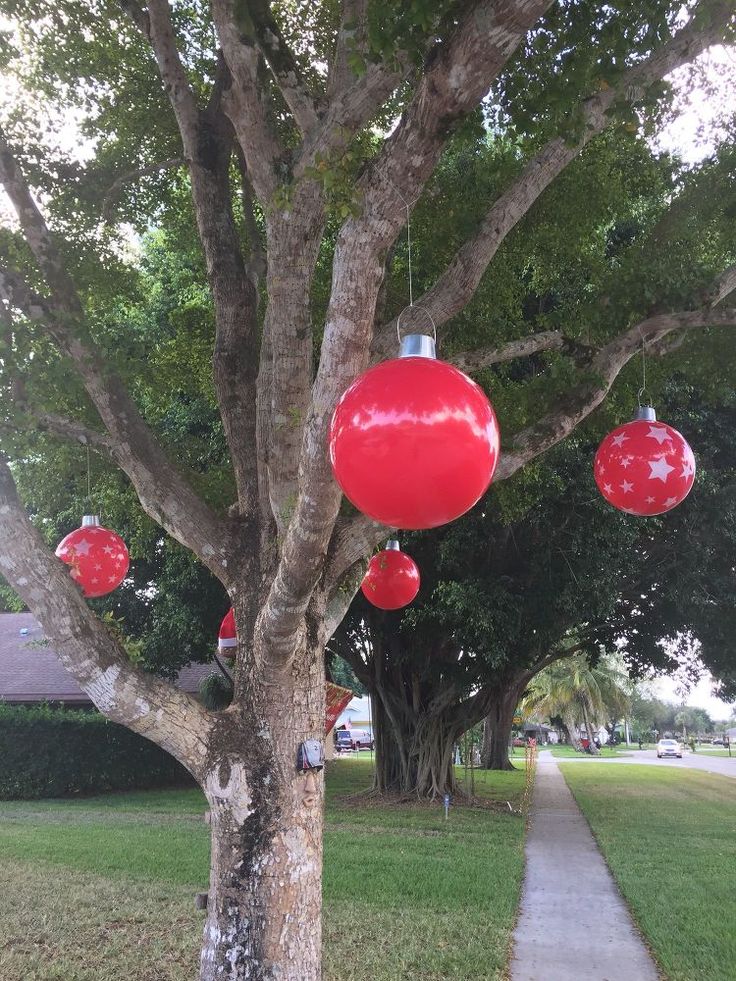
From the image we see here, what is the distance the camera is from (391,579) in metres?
5.22

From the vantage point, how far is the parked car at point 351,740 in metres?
35.7

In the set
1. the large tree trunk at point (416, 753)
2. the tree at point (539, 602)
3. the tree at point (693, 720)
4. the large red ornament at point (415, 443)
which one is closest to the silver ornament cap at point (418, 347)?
the large red ornament at point (415, 443)

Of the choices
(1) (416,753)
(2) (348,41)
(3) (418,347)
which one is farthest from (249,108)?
(1) (416,753)

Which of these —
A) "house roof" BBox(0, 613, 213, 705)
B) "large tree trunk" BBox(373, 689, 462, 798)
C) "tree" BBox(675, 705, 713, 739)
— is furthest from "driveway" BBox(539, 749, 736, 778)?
"tree" BBox(675, 705, 713, 739)

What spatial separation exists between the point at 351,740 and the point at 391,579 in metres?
33.2

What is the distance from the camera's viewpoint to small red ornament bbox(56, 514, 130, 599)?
488 centimetres

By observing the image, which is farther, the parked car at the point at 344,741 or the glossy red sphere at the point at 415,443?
the parked car at the point at 344,741

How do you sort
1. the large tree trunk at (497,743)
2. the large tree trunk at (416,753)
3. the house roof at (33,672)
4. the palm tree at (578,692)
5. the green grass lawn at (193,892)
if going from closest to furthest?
the green grass lawn at (193,892), the large tree trunk at (416,753), the house roof at (33,672), the large tree trunk at (497,743), the palm tree at (578,692)

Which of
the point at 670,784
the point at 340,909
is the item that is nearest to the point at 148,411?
the point at 340,909

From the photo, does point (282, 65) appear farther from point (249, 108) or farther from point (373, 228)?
point (373, 228)

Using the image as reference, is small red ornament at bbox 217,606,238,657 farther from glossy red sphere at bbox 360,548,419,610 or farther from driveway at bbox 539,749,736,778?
driveway at bbox 539,749,736,778

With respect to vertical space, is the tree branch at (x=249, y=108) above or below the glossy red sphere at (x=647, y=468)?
above

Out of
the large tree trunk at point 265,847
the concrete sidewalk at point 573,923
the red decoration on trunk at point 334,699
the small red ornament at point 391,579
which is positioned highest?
the small red ornament at point 391,579

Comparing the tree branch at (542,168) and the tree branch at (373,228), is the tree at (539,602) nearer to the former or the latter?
the tree branch at (542,168)
